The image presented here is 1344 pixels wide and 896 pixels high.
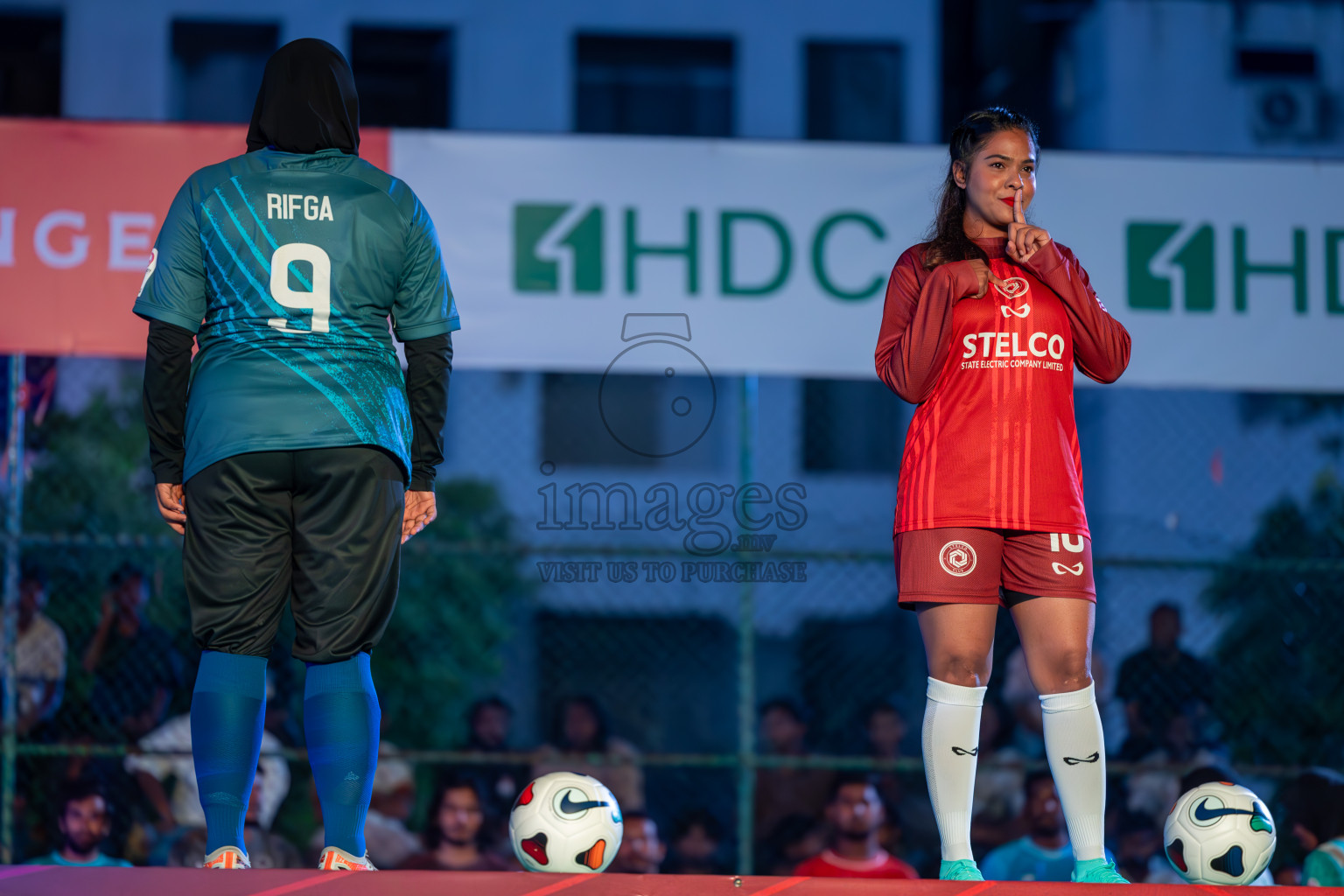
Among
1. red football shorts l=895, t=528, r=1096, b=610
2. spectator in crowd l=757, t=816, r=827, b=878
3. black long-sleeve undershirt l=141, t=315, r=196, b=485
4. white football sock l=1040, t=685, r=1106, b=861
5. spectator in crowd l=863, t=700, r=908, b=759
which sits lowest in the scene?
spectator in crowd l=757, t=816, r=827, b=878

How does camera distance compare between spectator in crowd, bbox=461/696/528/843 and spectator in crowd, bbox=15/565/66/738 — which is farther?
spectator in crowd, bbox=461/696/528/843

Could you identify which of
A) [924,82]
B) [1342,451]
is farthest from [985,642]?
[924,82]

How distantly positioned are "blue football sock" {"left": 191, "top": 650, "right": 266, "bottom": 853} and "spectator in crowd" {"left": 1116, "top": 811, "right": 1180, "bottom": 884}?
3.84 m

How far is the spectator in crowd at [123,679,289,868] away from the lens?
512 cm

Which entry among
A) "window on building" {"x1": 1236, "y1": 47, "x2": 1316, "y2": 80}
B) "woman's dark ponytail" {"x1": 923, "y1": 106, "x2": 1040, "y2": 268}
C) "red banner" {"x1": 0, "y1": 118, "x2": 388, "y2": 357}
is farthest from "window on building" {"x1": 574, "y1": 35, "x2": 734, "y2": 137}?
"woman's dark ponytail" {"x1": 923, "y1": 106, "x2": 1040, "y2": 268}

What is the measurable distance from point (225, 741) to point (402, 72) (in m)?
9.79

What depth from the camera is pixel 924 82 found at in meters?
11.4

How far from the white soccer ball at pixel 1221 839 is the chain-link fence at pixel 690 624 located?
2331mm

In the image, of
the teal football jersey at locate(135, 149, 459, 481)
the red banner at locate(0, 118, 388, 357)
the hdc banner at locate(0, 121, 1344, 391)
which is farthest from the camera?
the hdc banner at locate(0, 121, 1344, 391)

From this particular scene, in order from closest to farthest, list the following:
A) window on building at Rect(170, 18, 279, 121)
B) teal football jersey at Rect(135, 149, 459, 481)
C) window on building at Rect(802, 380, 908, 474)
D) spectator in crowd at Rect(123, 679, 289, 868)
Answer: teal football jersey at Rect(135, 149, 459, 481) → spectator in crowd at Rect(123, 679, 289, 868) → window on building at Rect(170, 18, 279, 121) → window on building at Rect(802, 380, 908, 474)

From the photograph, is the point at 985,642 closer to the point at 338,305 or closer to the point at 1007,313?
the point at 1007,313

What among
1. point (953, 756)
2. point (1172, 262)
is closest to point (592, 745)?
point (1172, 262)

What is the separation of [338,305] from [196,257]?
0.91 feet

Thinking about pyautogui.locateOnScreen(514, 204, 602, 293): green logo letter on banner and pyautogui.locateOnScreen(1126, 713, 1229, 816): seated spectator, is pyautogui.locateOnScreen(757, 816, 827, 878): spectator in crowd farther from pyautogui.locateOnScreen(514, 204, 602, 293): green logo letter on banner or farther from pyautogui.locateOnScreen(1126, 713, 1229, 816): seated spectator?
pyautogui.locateOnScreen(514, 204, 602, 293): green logo letter on banner
